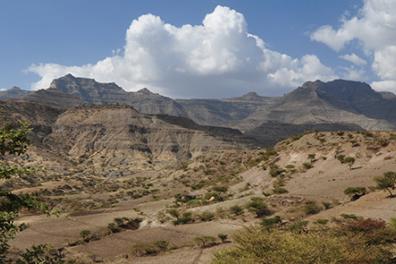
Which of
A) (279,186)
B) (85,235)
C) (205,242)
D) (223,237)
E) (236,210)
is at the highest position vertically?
(279,186)

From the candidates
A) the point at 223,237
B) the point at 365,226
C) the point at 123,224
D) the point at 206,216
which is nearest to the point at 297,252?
the point at 365,226

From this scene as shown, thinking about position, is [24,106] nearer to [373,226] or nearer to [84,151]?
[84,151]

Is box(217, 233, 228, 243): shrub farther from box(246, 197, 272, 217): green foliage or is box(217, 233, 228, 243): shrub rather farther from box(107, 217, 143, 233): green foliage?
box(107, 217, 143, 233): green foliage

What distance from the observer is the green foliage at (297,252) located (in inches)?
609

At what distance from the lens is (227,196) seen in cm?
4659

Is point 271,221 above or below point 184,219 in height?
above

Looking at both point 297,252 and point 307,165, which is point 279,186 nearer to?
point 307,165

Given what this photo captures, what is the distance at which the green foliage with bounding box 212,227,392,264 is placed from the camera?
15461mm

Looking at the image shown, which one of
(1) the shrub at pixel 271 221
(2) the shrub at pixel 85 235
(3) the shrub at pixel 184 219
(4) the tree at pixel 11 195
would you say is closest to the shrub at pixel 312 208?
(1) the shrub at pixel 271 221

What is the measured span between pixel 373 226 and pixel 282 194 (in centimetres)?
1659

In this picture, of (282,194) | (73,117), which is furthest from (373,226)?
(73,117)

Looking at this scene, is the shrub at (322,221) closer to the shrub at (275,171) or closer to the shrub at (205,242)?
the shrub at (205,242)

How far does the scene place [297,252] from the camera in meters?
15.5

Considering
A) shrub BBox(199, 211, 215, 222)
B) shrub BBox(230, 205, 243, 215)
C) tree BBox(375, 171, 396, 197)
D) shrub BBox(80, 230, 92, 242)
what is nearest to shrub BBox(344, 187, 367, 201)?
tree BBox(375, 171, 396, 197)
